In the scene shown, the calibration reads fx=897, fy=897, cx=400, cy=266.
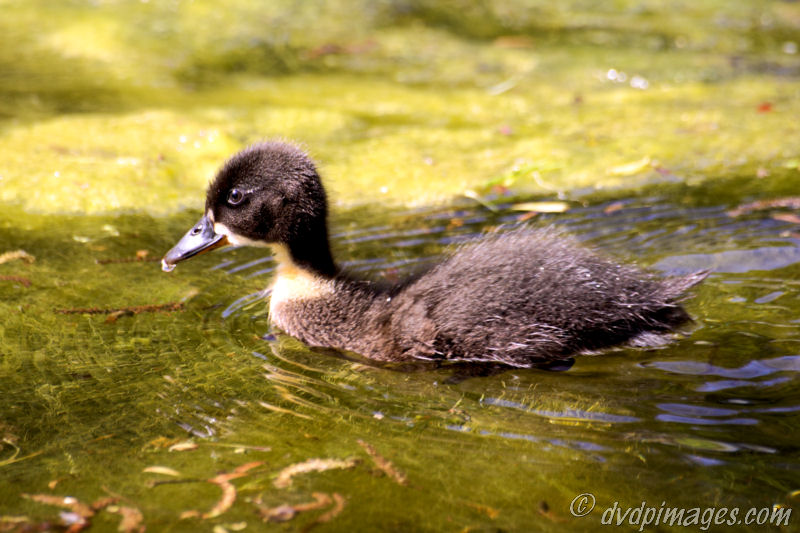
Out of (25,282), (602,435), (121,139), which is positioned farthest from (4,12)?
(602,435)

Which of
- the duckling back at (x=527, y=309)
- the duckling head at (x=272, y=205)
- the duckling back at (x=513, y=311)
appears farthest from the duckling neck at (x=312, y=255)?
the duckling back at (x=527, y=309)

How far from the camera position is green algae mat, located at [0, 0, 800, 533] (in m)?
2.95

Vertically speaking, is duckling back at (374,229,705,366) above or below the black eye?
below

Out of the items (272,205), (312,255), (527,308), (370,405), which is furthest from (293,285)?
(527,308)

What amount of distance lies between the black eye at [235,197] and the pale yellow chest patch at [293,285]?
30 centimetres

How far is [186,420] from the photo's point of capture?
332 cm

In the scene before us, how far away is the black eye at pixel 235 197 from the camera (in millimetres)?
4238

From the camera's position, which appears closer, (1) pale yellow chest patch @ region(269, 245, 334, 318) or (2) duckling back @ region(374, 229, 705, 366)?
(2) duckling back @ region(374, 229, 705, 366)

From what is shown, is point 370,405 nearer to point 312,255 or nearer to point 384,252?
point 312,255

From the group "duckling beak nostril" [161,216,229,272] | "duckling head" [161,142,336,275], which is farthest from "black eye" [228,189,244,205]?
"duckling beak nostril" [161,216,229,272]

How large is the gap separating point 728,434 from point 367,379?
1.43 metres

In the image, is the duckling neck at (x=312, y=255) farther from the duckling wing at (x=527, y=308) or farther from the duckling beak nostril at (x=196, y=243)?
the duckling wing at (x=527, y=308)

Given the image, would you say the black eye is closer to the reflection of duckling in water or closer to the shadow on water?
the reflection of duckling in water

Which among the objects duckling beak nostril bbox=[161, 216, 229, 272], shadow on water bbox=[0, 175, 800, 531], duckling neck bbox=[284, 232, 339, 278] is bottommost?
shadow on water bbox=[0, 175, 800, 531]
